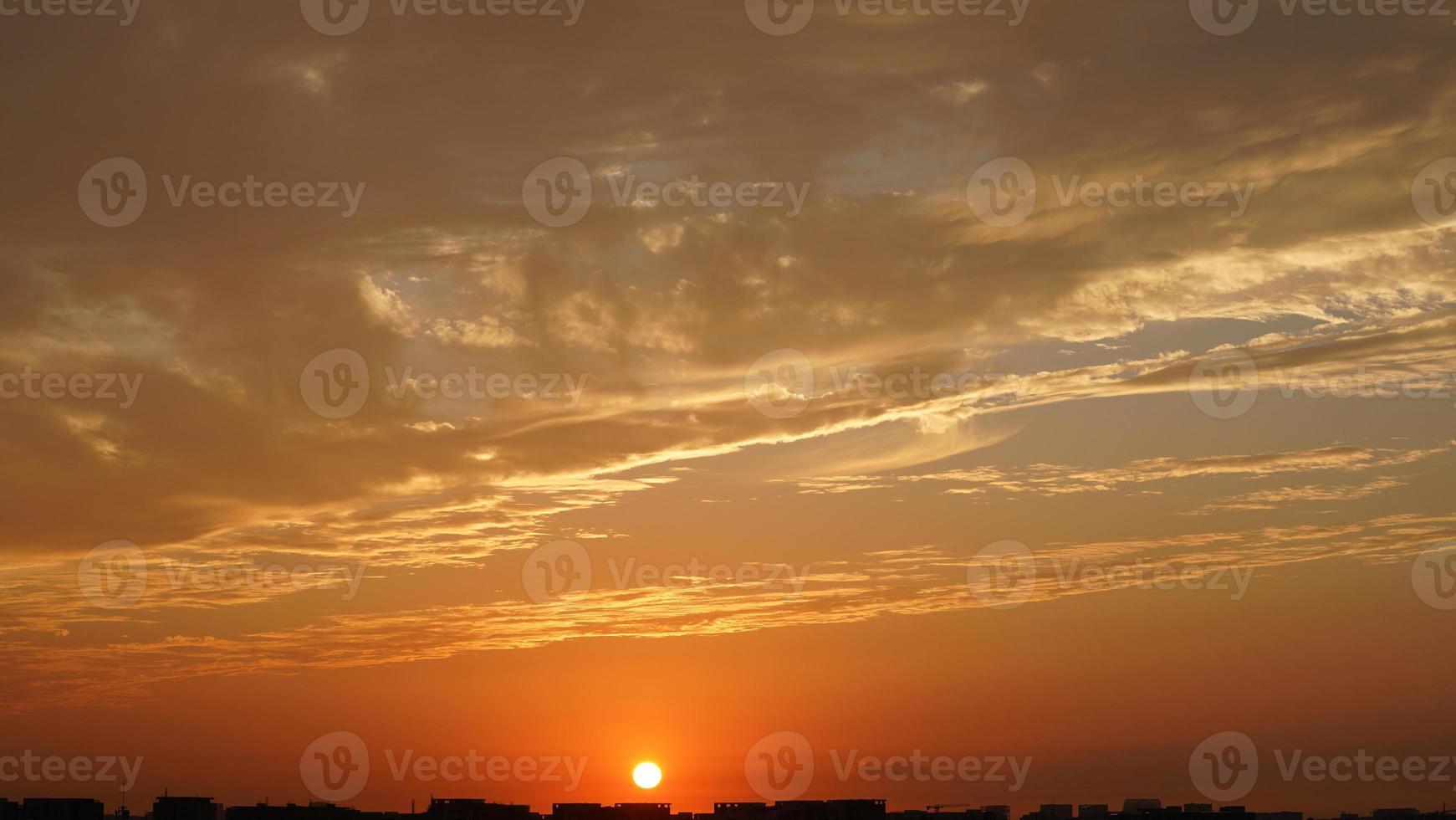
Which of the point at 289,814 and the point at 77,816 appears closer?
the point at 77,816

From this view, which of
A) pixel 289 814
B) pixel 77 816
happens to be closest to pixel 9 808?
pixel 77 816

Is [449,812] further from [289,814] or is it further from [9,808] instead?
[9,808]

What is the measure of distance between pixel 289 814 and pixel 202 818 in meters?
13.0

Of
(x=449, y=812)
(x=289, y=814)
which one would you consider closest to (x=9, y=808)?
(x=289, y=814)

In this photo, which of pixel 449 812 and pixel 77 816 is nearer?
pixel 77 816

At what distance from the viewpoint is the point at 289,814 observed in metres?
195

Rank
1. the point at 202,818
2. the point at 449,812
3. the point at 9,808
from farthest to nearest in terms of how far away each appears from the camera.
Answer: the point at 449,812 < the point at 202,818 < the point at 9,808

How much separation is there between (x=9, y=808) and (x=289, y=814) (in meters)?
38.0

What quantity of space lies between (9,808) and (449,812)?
58083 mm

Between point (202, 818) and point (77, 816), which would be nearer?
point (77, 816)

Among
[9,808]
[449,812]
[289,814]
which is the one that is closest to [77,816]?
[9,808]

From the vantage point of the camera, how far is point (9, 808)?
557 ft

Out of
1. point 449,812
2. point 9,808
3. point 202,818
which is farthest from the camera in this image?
point 449,812

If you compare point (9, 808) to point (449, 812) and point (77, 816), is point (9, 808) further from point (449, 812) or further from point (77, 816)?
point (449, 812)
